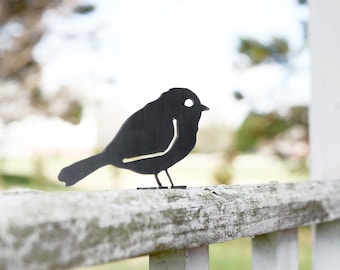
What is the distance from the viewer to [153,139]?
0.33 metres

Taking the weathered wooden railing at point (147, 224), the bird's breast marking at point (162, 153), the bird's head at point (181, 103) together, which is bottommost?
the weathered wooden railing at point (147, 224)

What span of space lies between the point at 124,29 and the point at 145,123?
7.05 ft

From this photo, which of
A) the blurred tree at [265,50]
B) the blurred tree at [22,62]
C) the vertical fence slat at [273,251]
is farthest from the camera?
the blurred tree at [265,50]

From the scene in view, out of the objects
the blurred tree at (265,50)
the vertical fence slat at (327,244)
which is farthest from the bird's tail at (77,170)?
the blurred tree at (265,50)

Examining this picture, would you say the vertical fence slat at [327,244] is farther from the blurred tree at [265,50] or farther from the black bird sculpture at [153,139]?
the blurred tree at [265,50]

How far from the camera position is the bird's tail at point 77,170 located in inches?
12.0

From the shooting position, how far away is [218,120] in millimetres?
2531

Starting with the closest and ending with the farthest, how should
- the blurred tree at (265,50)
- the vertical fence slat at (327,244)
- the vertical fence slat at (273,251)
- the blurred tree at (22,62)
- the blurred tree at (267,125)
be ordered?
the vertical fence slat at (273,251) < the vertical fence slat at (327,244) < the blurred tree at (22,62) < the blurred tree at (265,50) < the blurred tree at (267,125)

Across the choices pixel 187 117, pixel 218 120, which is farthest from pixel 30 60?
pixel 187 117

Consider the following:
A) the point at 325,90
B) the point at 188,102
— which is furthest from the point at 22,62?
the point at 188,102

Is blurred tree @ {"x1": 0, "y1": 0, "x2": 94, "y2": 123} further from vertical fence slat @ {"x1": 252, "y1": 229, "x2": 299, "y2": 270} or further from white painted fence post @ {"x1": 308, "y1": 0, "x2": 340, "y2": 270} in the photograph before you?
vertical fence slat @ {"x1": 252, "y1": 229, "x2": 299, "y2": 270}

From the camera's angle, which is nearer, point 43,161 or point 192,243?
point 192,243

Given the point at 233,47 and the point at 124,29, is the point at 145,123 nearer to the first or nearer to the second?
the point at 124,29

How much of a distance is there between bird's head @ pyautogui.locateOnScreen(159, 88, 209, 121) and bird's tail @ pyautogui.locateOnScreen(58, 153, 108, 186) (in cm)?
6
